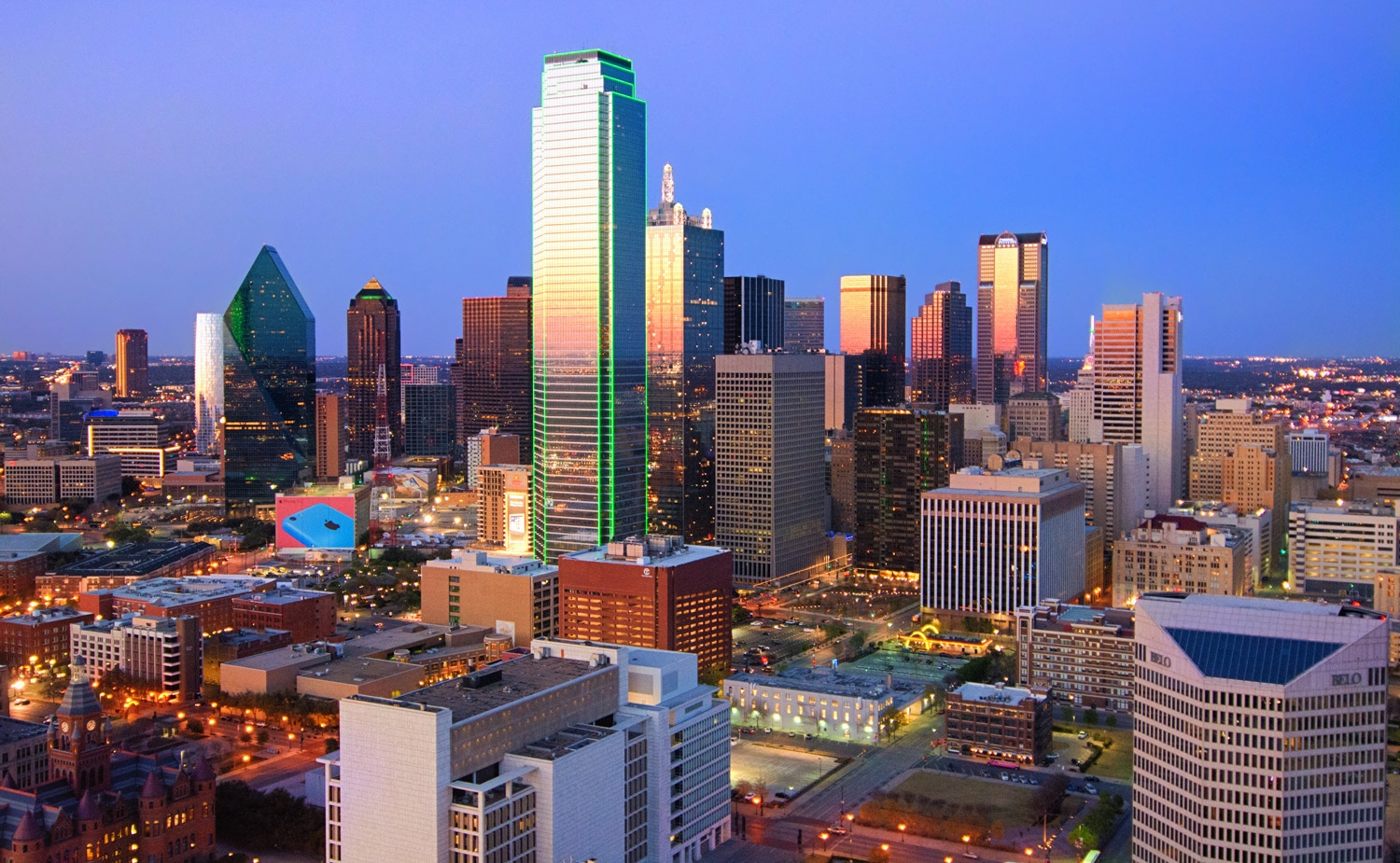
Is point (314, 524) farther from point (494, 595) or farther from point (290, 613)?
point (494, 595)

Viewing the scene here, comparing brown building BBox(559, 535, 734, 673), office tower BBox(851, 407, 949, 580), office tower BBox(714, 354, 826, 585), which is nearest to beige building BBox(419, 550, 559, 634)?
brown building BBox(559, 535, 734, 673)

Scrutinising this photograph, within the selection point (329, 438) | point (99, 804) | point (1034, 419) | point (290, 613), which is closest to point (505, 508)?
point (290, 613)

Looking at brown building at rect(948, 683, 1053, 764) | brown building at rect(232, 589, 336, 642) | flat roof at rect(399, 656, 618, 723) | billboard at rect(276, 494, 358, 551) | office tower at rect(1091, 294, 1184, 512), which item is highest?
office tower at rect(1091, 294, 1184, 512)

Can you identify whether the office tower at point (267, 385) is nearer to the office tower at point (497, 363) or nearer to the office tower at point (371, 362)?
the office tower at point (497, 363)

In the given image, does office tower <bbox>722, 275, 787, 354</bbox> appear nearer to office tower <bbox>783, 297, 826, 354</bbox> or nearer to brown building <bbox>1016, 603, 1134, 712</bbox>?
office tower <bbox>783, 297, 826, 354</bbox>

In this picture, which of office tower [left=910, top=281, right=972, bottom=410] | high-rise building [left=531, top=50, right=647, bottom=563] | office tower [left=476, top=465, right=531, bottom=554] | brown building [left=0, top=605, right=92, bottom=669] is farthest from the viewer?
office tower [left=910, top=281, right=972, bottom=410]

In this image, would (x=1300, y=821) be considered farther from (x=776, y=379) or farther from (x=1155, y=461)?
(x=1155, y=461)

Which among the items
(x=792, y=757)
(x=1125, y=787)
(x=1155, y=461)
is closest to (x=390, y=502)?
(x=1155, y=461)
